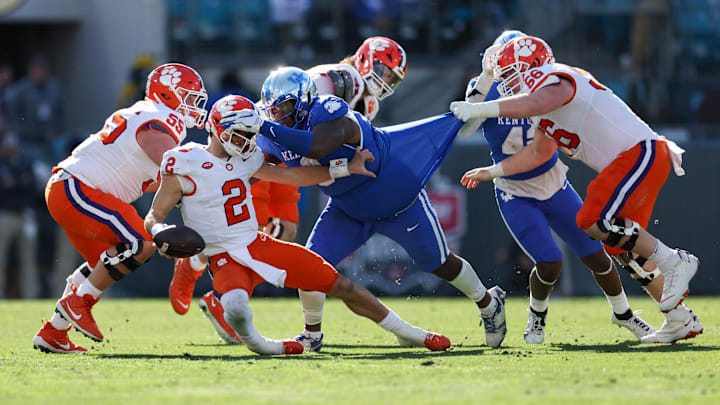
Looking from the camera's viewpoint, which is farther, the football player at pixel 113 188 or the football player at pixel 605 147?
the football player at pixel 113 188

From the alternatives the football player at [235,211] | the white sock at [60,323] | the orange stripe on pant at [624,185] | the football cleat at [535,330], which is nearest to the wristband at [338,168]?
the football player at [235,211]

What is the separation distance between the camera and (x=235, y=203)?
5.84 metres

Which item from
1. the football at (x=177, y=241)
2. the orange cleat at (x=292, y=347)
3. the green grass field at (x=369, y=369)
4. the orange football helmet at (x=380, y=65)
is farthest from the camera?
the orange football helmet at (x=380, y=65)

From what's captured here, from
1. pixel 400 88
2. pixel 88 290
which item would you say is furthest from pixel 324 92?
pixel 400 88

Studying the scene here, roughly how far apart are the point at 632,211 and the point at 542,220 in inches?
30.4

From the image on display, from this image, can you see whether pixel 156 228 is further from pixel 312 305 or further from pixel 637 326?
→ pixel 637 326

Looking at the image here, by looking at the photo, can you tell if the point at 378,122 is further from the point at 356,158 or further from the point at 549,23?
the point at 356,158

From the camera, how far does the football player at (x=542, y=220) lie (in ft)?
21.7

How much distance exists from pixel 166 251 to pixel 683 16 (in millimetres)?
11311

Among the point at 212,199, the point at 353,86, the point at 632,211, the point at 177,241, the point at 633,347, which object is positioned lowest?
the point at 633,347

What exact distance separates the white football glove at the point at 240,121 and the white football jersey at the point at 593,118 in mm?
1582

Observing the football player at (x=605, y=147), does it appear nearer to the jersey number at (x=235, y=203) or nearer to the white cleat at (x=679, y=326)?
the white cleat at (x=679, y=326)

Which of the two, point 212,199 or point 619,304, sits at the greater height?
point 212,199

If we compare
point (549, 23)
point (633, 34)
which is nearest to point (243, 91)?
point (549, 23)
